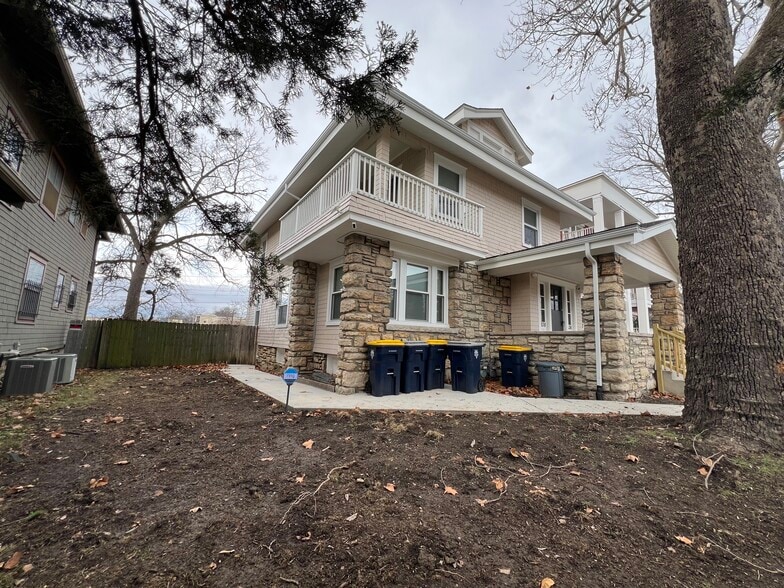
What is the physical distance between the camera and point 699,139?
13.0ft

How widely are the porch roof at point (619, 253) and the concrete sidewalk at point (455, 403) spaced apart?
3.08 m

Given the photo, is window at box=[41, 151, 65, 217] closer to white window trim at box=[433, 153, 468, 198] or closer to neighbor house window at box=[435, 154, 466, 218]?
white window trim at box=[433, 153, 468, 198]

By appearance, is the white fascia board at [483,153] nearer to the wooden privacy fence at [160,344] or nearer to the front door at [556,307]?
the front door at [556,307]

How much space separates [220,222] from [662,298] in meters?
11.0

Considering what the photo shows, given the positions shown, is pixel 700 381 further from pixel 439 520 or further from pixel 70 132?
pixel 70 132

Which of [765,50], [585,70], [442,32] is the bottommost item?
[765,50]

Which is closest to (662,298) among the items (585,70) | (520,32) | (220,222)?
(585,70)

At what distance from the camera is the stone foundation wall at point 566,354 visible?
23.1 ft

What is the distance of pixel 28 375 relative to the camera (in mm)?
5758

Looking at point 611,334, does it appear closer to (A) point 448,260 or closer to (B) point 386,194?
(A) point 448,260

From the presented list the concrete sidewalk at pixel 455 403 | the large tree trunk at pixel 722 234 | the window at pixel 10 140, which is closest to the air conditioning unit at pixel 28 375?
the concrete sidewalk at pixel 455 403

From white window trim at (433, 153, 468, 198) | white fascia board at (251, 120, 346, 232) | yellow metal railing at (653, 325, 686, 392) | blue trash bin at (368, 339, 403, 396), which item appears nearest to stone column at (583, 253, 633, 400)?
yellow metal railing at (653, 325, 686, 392)

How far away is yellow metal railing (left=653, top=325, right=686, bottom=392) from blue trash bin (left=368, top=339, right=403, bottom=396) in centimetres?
626

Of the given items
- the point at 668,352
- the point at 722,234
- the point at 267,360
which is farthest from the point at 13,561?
the point at 668,352
